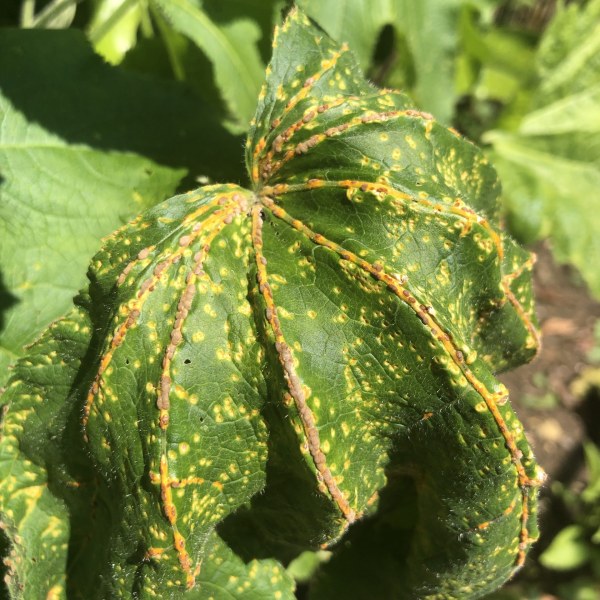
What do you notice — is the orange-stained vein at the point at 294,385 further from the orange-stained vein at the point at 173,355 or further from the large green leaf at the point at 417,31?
the large green leaf at the point at 417,31

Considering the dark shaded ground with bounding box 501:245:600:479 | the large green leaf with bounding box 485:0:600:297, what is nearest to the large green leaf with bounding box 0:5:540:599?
the large green leaf with bounding box 485:0:600:297

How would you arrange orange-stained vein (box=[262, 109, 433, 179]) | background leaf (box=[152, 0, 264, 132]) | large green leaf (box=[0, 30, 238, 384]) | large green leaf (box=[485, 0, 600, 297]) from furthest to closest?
large green leaf (box=[485, 0, 600, 297]) < background leaf (box=[152, 0, 264, 132]) < large green leaf (box=[0, 30, 238, 384]) < orange-stained vein (box=[262, 109, 433, 179])

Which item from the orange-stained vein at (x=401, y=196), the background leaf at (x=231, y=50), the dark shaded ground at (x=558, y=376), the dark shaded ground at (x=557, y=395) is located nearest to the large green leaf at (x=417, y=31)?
the background leaf at (x=231, y=50)

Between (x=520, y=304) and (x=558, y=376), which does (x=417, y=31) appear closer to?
(x=520, y=304)

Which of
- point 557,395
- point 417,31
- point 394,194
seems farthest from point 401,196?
point 557,395

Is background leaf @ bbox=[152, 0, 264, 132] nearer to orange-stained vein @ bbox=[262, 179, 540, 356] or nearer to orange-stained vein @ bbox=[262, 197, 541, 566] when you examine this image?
orange-stained vein @ bbox=[262, 179, 540, 356]
